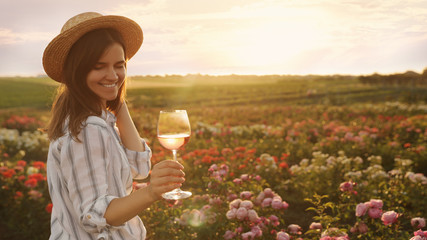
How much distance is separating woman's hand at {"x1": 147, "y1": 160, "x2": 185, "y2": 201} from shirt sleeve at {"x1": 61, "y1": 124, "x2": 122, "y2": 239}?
0.19 m

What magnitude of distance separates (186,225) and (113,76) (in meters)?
2.14

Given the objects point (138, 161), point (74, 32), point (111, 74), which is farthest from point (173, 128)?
point (74, 32)

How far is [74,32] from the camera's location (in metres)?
1.68

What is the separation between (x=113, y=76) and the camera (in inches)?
69.3

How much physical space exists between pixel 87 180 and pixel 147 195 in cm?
25

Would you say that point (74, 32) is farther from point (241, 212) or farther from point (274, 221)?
point (274, 221)

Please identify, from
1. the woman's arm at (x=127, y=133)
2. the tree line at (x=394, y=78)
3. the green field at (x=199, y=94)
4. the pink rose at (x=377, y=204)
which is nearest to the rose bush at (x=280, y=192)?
the pink rose at (x=377, y=204)

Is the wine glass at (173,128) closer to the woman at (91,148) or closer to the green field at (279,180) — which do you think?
the woman at (91,148)

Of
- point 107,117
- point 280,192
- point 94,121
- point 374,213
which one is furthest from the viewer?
point 280,192

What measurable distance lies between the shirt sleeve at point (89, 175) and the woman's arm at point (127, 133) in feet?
1.62

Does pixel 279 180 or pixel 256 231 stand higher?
pixel 256 231

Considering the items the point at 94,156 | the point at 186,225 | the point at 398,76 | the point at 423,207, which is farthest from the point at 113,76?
the point at 398,76

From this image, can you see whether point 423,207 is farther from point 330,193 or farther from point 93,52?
point 93,52

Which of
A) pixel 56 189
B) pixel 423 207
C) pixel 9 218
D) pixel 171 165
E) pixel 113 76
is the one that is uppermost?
pixel 113 76
